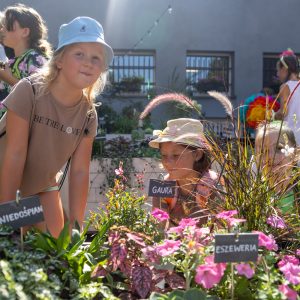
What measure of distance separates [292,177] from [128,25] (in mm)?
9747

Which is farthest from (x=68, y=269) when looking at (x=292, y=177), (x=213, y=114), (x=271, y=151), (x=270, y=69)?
(x=270, y=69)

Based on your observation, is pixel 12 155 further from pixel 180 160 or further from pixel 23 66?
pixel 23 66

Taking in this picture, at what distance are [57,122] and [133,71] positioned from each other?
30.2 feet

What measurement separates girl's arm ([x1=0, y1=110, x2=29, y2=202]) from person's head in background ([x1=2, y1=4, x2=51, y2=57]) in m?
1.07

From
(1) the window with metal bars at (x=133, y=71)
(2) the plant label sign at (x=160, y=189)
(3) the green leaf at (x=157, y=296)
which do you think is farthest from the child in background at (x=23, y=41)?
(1) the window with metal bars at (x=133, y=71)

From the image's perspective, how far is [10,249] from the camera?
1330 millimetres

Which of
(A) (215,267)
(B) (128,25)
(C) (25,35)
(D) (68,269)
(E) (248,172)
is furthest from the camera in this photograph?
(B) (128,25)

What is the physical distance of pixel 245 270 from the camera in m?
1.26

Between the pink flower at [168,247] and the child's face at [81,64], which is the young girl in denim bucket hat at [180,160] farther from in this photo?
the pink flower at [168,247]

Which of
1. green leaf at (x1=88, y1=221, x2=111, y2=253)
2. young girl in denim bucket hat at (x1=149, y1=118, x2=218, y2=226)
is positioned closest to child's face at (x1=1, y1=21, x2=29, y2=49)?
young girl in denim bucket hat at (x1=149, y1=118, x2=218, y2=226)

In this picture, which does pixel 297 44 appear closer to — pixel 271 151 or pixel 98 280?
pixel 271 151

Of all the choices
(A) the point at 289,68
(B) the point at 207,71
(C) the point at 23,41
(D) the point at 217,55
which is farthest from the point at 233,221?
(D) the point at 217,55

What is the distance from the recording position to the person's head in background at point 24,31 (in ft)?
9.86

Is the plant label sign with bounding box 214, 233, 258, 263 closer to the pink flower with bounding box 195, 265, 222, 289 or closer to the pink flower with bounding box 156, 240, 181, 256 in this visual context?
the pink flower with bounding box 195, 265, 222, 289
